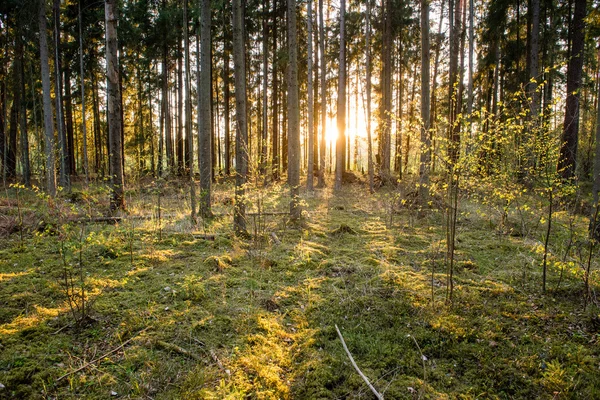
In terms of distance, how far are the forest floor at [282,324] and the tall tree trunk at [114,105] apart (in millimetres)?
2960

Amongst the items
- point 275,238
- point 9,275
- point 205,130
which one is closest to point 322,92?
point 205,130

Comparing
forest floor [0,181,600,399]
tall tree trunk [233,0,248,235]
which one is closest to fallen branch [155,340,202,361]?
forest floor [0,181,600,399]

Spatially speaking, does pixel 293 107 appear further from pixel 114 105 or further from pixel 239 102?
pixel 114 105

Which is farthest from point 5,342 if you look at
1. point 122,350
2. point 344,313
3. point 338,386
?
point 344,313

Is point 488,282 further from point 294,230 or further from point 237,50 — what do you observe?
point 237,50

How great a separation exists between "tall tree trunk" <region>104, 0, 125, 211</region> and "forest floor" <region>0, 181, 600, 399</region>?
296 centimetres

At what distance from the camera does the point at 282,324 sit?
12.1 feet

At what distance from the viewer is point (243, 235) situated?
721cm

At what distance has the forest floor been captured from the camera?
2.61 metres

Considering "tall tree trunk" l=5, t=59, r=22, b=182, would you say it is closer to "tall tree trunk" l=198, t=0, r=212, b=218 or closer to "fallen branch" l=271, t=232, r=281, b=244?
"tall tree trunk" l=198, t=0, r=212, b=218

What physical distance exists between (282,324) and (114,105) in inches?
329

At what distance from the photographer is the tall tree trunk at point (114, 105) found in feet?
27.5

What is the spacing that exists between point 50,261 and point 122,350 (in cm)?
336

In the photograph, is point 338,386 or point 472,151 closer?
point 338,386
